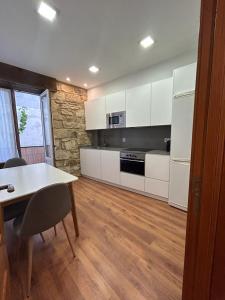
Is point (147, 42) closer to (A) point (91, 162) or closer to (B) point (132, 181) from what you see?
(B) point (132, 181)

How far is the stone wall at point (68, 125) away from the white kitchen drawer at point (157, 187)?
7.11 feet

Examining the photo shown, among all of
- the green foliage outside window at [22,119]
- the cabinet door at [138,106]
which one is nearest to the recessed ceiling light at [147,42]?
the cabinet door at [138,106]

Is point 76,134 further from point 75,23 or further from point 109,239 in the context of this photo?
point 109,239

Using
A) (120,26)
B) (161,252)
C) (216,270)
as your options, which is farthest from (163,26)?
(161,252)

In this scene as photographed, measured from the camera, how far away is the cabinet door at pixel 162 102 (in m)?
2.48

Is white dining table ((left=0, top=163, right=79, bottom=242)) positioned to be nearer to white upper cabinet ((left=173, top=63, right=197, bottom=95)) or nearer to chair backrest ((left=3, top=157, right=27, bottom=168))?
chair backrest ((left=3, top=157, right=27, bottom=168))

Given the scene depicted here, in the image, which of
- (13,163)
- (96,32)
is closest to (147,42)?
(96,32)

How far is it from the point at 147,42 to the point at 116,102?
1335mm

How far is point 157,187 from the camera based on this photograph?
105 inches

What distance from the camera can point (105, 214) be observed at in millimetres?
2293

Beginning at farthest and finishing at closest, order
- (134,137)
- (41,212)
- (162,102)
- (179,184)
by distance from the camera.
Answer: (134,137), (162,102), (179,184), (41,212)

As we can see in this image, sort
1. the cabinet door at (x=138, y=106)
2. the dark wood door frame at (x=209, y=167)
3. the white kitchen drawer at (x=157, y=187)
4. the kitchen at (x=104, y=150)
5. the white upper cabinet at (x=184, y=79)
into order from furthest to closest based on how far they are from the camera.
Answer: the cabinet door at (x=138, y=106), the white kitchen drawer at (x=157, y=187), the white upper cabinet at (x=184, y=79), the kitchen at (x=104, y=150), the dark wood door frame at (x=209, y=167)

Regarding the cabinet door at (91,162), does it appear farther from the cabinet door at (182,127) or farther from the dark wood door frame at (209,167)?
the dark wood door frame at (209,167)

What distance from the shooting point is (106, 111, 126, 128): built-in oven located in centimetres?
321
